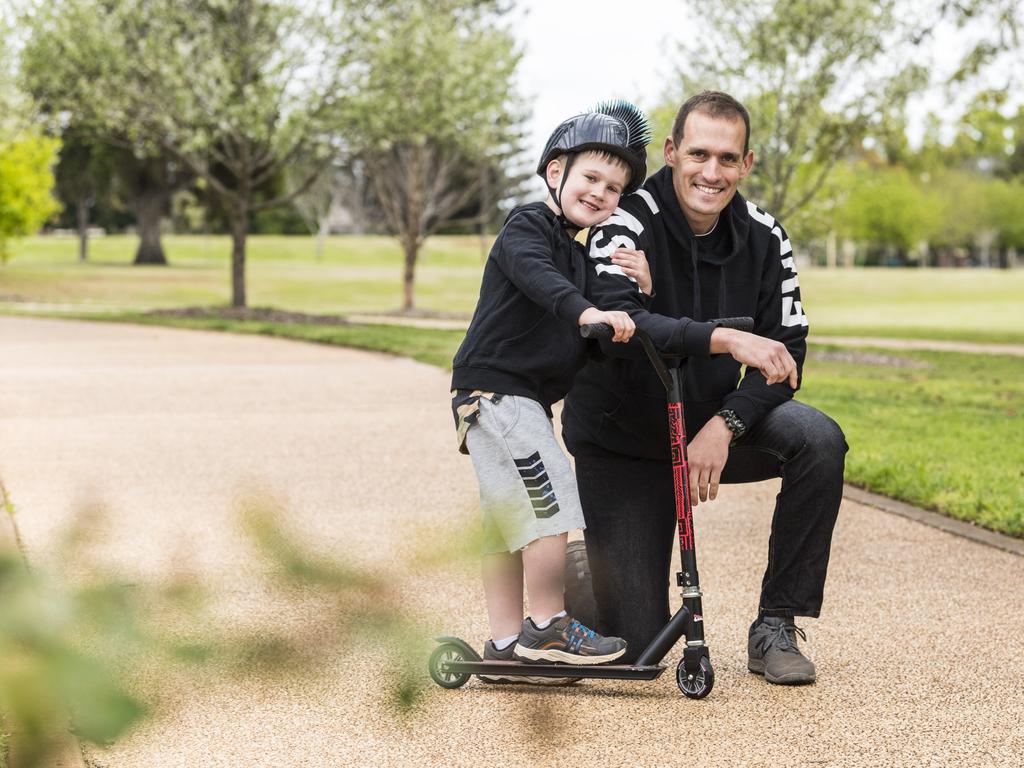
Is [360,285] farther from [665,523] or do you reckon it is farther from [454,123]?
[665,523]

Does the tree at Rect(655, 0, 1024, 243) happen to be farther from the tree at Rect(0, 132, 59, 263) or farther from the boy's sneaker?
the tree at Rect(0, 132, 59, 263)

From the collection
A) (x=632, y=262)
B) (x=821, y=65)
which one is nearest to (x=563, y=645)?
(x=632, y=262)

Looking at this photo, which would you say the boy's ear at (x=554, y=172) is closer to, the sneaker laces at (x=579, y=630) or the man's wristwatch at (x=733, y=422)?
the man's wristwatch at (x=733, y=422)

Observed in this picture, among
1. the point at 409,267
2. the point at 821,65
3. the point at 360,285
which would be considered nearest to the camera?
the point at 821,65

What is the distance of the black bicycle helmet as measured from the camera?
354 cm

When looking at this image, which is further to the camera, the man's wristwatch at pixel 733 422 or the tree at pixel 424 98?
the tree at pixel 424 98

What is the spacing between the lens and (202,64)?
888 inches

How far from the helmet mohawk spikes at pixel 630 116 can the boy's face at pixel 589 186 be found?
9cm

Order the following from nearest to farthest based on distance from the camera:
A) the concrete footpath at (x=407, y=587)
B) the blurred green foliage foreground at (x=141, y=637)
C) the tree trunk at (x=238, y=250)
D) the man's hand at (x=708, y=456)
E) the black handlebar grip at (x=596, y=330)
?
the blurred green foliage foreground at (x=141, y=637), the concrete footpath at (x=407, y=587), the black handlebar grip at (x=596, y=330), the man's hand at (x=708, y=456), the tree trunk at (x=238, y=250)

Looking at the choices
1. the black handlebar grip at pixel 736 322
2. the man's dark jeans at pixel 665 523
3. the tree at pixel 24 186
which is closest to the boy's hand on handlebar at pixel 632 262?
the black handlebar grip at pixel 736 322

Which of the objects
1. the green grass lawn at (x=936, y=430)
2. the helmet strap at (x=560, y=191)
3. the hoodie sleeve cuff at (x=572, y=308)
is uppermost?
the helmet strap at (x=560, y=191)

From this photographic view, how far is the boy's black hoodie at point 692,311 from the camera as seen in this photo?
3945mm

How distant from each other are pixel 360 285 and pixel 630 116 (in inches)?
1788

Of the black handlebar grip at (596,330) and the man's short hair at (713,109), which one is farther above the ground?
the man's short hair at (713,109)
